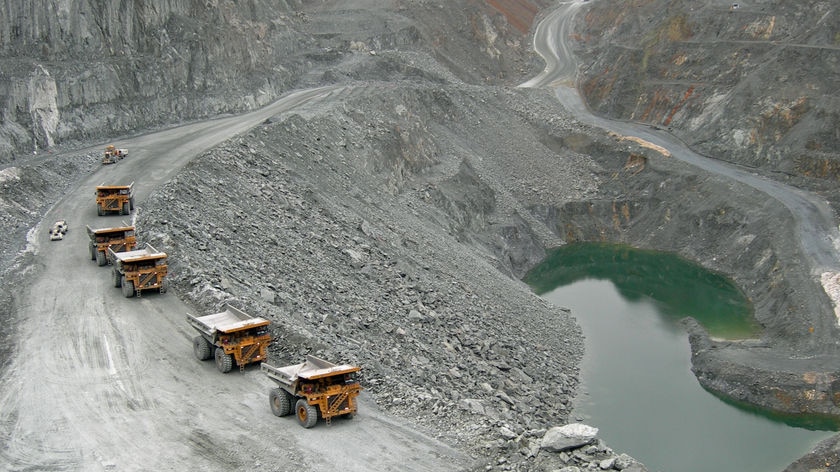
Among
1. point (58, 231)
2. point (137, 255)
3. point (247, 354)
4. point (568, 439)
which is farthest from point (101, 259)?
point (568, 439)

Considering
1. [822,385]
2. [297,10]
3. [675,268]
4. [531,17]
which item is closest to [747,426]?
[822,385]

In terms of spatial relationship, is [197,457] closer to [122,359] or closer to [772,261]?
[122,359]

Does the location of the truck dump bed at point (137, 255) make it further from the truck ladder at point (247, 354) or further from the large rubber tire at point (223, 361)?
the truck ladder at point (247, 354)

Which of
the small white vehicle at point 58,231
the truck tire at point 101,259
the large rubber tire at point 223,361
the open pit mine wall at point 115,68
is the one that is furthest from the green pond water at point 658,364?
the open pit mine wall at point 115,68

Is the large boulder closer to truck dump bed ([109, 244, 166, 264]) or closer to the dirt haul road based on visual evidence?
the dirt haul road

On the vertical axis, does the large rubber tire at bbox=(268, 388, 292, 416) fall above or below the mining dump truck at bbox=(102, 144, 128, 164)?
below

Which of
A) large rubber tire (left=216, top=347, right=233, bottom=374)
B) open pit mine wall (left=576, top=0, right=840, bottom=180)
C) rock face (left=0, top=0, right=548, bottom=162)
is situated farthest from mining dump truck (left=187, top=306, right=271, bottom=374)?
open pit mine wall (left=576, top=0, right=840, bottom=180)

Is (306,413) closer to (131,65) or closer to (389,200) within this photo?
(389,200)
